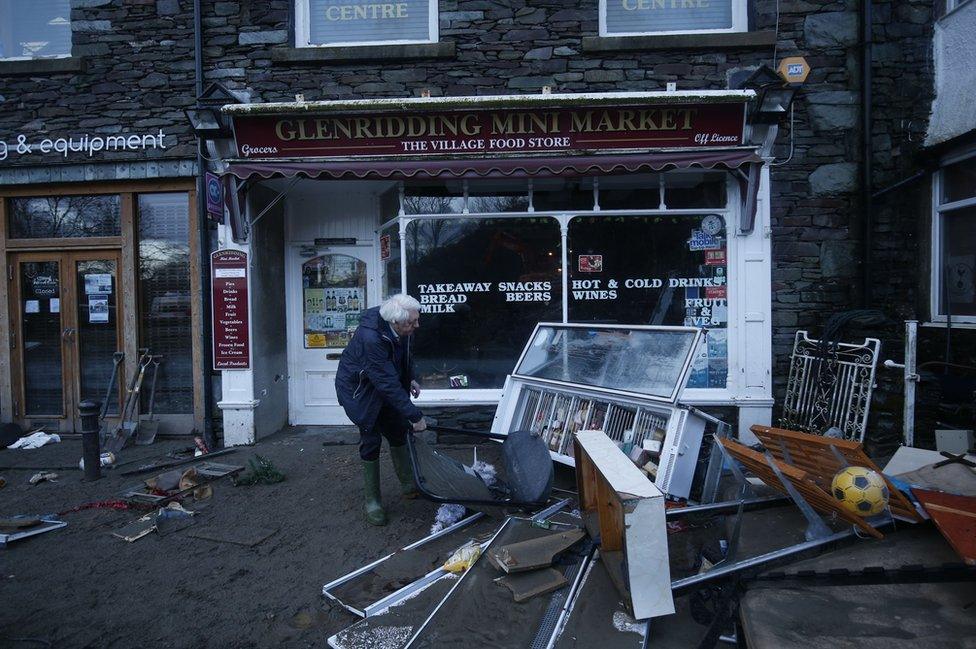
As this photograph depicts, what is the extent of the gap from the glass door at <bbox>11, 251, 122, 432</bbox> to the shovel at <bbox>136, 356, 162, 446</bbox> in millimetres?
530

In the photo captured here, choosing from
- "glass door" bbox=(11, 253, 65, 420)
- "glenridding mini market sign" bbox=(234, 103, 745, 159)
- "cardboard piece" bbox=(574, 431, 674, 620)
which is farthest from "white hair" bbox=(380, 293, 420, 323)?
"glass door" bbox=(11, 253, 65, 420)

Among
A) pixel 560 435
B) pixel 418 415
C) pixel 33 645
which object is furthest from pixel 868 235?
pixel 33 645

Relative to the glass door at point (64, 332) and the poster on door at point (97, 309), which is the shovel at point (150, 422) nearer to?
the glass door at point (64, 332)

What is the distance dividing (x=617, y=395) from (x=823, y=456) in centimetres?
152

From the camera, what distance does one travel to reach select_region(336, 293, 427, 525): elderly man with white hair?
13.4 feet

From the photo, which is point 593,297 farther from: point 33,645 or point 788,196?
point 33,645

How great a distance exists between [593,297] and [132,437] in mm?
5729

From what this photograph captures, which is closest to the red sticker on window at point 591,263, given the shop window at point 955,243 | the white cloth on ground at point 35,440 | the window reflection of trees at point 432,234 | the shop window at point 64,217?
the window reflection of trees at point 432,234

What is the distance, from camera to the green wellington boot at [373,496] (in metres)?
4.34

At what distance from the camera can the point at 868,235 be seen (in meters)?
6.12

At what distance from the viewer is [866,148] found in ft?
20.1

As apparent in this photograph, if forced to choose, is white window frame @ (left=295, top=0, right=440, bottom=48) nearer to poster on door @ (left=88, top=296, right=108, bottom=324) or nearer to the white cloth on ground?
poster on door @ (left=88, top=296, right=108, bottom=324)

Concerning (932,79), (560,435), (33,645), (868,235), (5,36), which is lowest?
(33,645)

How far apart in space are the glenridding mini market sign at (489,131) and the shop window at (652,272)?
0.93 metres
